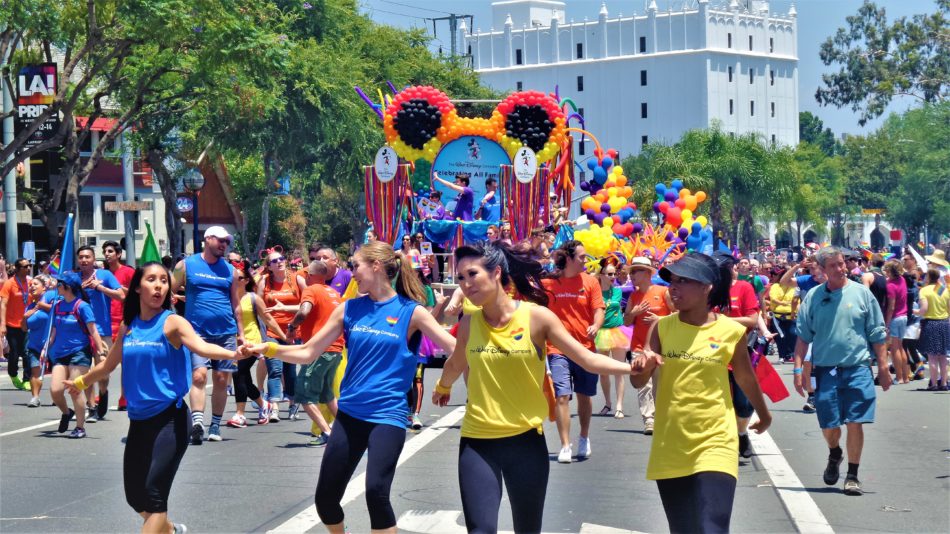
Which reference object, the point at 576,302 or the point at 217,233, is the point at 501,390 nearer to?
the point at 576,302

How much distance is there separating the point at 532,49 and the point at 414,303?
394ft

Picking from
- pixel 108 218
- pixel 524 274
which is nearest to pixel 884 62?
pixel 108 218

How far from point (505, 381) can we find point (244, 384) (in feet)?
26.0

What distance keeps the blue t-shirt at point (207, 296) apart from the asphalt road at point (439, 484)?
106 cm

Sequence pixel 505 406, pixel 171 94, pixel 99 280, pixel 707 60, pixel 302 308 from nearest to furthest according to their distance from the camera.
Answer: pixel 505 406 → pixel 302 308 → pixel 99 280 → pixel 171 94 → pixel 707 60

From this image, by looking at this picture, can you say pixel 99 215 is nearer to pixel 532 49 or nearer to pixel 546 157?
pixel 546 157

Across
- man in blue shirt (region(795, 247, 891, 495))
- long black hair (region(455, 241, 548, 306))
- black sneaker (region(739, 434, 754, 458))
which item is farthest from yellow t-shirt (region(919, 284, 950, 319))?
long black hair (region(455, 241, 548, 306))

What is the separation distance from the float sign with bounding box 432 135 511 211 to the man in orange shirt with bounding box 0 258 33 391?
8.87 meters

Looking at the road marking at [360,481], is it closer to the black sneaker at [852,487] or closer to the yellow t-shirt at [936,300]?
the black sneaker at [852,487]

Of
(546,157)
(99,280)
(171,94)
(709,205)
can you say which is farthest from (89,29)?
(709,205)

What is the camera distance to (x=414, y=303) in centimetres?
706

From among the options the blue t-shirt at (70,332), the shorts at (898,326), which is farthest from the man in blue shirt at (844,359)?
the shorts at (898,326)

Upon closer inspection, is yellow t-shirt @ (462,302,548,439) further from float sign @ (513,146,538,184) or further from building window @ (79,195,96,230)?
building window @ (79,195,96,230)

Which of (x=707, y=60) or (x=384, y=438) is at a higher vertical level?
(x=707, y=60)
